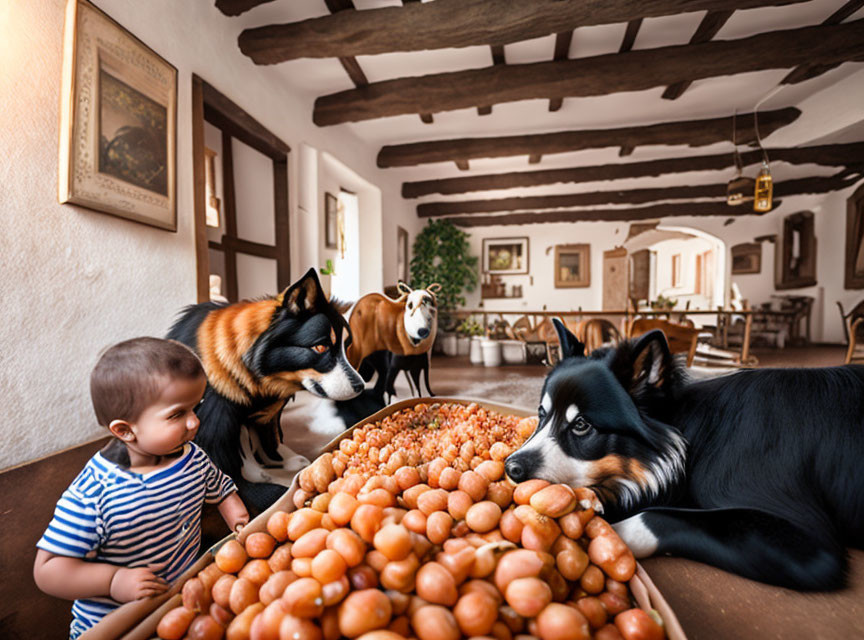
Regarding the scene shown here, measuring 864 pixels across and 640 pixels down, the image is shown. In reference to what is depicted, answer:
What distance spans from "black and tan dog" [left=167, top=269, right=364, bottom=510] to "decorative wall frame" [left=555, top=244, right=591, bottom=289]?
31.8 ft

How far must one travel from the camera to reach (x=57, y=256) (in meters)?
1.66

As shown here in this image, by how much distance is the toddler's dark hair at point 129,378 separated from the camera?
709 millimetres

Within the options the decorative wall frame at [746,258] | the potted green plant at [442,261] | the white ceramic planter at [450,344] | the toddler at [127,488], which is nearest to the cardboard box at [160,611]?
the toddler at [127,488]

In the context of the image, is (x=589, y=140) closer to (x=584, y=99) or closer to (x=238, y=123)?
(x=584, y=99)

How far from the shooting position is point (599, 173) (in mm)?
6402

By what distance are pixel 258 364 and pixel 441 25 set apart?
2779 mm

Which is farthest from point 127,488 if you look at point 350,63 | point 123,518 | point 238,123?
point 350,63

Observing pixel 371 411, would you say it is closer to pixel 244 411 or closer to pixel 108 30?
pixel 244 411

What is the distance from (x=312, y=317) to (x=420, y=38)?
2.62 meters

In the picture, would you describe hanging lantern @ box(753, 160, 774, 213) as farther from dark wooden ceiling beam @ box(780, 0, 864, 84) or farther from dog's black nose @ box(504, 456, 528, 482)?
dog's black nose @ box(504, 456, 528, 482)

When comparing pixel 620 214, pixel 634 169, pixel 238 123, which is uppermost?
Answer: pixel 634 169

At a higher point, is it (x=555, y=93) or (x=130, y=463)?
(x=555, y=93)

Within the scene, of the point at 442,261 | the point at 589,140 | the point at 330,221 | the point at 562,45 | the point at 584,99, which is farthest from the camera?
the point at 442,261

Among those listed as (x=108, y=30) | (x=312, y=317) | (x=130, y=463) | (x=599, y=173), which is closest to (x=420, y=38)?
(x=108, y=30)
